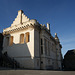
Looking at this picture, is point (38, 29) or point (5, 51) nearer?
point (38, 29)

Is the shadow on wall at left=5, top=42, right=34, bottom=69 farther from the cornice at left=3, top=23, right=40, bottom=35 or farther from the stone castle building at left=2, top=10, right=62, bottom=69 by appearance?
the cornice at left=3, top=23, right=40, bottom=35

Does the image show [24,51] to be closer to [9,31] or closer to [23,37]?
[23,37]

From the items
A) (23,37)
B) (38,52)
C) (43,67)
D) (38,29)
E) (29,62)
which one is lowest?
(43,67)

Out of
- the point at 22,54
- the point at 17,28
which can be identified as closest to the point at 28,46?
the point at 22,54

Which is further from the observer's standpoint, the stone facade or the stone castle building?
the stone facade

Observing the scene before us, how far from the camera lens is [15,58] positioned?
20656 mm

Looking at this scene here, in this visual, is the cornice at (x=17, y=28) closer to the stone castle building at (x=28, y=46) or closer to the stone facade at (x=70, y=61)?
the stone castle building at (x=28, y=46)

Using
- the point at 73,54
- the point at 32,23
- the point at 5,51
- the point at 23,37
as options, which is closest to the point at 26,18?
the point at 32,23

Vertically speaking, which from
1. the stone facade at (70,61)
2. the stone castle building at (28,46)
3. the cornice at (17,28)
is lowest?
the stone facade at (70,61)

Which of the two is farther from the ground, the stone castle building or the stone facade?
the stone castle building

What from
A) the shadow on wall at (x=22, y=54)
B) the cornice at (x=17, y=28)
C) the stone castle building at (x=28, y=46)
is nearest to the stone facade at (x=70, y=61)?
the stone castle building at (x=28, y=46)

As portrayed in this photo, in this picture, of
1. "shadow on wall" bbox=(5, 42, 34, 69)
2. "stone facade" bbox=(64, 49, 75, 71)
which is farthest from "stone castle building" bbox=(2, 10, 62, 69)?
"stone facade" bbox=(64, 49, 75, 71)

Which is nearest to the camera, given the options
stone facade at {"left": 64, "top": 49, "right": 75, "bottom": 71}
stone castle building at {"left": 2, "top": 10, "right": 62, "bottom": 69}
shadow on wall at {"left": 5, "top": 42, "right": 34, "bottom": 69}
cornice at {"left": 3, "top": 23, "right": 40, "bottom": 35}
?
shadow on wall at {"left": 5, "top": 42, "right": 34, "bottom": 69}

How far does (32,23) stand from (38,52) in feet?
23.9
